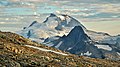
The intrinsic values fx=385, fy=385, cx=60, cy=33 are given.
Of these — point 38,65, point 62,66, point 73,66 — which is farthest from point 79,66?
point 38,65

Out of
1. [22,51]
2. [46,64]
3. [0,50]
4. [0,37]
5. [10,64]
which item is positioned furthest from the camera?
[0,37]

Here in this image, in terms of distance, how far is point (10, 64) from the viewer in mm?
53062

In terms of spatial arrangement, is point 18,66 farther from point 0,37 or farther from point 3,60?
Answer: point 0,37

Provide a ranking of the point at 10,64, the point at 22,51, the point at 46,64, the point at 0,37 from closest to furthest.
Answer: the point at 10,64 < the point at 46,64 < the point at 22,51 < the point at 0,37

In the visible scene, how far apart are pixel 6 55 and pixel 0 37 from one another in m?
25.4

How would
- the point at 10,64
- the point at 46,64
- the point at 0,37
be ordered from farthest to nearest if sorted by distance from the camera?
the point at 0,37 < the point at 46,64 < the point at 10,64

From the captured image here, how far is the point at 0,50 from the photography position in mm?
63688

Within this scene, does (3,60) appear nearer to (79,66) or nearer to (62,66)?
(62,66)

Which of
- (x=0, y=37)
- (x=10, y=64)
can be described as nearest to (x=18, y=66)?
(x=10, y=64)

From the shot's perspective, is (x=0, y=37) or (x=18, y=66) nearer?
(x=18, y=66)

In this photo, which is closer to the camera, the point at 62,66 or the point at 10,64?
the point at 10,64

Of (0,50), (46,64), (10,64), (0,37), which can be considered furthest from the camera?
(0,37)

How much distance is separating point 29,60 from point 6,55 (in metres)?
3.58

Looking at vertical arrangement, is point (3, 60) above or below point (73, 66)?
above
